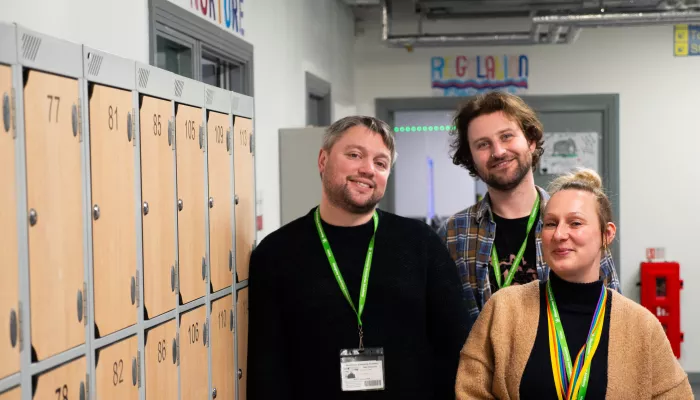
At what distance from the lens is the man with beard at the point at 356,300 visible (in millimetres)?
2230

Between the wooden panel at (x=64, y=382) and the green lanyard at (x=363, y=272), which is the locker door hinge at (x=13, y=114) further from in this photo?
the green lanyard at (x=363, y=272)

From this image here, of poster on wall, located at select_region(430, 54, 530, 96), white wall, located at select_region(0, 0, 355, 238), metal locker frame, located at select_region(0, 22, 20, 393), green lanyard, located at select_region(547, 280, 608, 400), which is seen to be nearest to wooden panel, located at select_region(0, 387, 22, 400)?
metal locker frame, located at select_region(0, 22, 20, 393)

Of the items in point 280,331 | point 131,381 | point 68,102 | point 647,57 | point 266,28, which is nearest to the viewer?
point 68,102

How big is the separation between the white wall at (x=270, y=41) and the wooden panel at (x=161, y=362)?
0.73m

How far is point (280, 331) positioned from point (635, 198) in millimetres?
5735

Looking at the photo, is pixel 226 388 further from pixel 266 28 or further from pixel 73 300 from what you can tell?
pixel 266 28

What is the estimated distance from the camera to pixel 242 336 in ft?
7.95

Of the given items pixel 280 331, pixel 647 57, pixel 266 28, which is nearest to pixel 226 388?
pixel 280 331

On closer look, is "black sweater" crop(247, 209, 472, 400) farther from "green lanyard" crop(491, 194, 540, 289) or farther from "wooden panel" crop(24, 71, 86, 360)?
"wooden panel" crop(24, 71, 86, 360)

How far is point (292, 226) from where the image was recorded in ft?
7.77

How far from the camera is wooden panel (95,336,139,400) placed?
5.28ft

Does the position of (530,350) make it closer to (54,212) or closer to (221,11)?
(54,212)

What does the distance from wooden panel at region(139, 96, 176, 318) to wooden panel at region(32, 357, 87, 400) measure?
286 millimetres

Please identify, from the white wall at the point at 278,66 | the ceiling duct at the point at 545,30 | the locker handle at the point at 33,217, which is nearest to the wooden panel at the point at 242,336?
the locker handle at the point at 33,217
